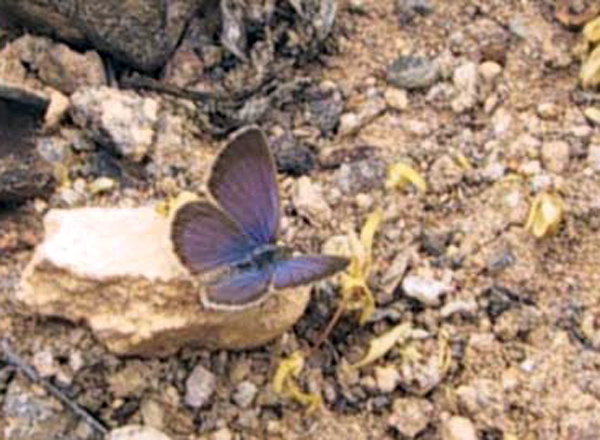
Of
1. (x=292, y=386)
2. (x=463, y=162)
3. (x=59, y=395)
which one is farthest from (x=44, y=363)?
(x=463, y=162)

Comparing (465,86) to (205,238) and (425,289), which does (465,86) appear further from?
(205,238)

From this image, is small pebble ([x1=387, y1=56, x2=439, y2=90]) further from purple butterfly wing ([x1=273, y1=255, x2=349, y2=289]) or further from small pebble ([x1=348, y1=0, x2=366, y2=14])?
purple butterfly wing ([x1=273, y1=255, x2=349, y2=289])

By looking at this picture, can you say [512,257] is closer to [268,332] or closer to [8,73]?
[268,332]

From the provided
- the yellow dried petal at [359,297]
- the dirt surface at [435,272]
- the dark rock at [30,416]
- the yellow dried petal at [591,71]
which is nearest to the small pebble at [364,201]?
the dirt surface at [435,272]

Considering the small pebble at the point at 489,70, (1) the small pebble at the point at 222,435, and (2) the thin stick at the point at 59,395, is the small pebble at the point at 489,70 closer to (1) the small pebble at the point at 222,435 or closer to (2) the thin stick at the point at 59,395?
(1) the small pebble at the point at 222,435

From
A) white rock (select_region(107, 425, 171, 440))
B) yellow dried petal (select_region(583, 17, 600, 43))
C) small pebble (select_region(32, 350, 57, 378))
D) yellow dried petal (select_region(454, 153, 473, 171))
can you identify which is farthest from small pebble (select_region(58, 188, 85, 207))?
yellow dried petal (select_region(583, 17, 600, 43))

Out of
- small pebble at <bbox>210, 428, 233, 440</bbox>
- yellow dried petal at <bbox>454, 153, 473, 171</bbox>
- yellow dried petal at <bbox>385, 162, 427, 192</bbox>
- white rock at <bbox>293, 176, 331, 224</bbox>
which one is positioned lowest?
small pebble at <bbox>210, 428, 233, 440</bbox>
